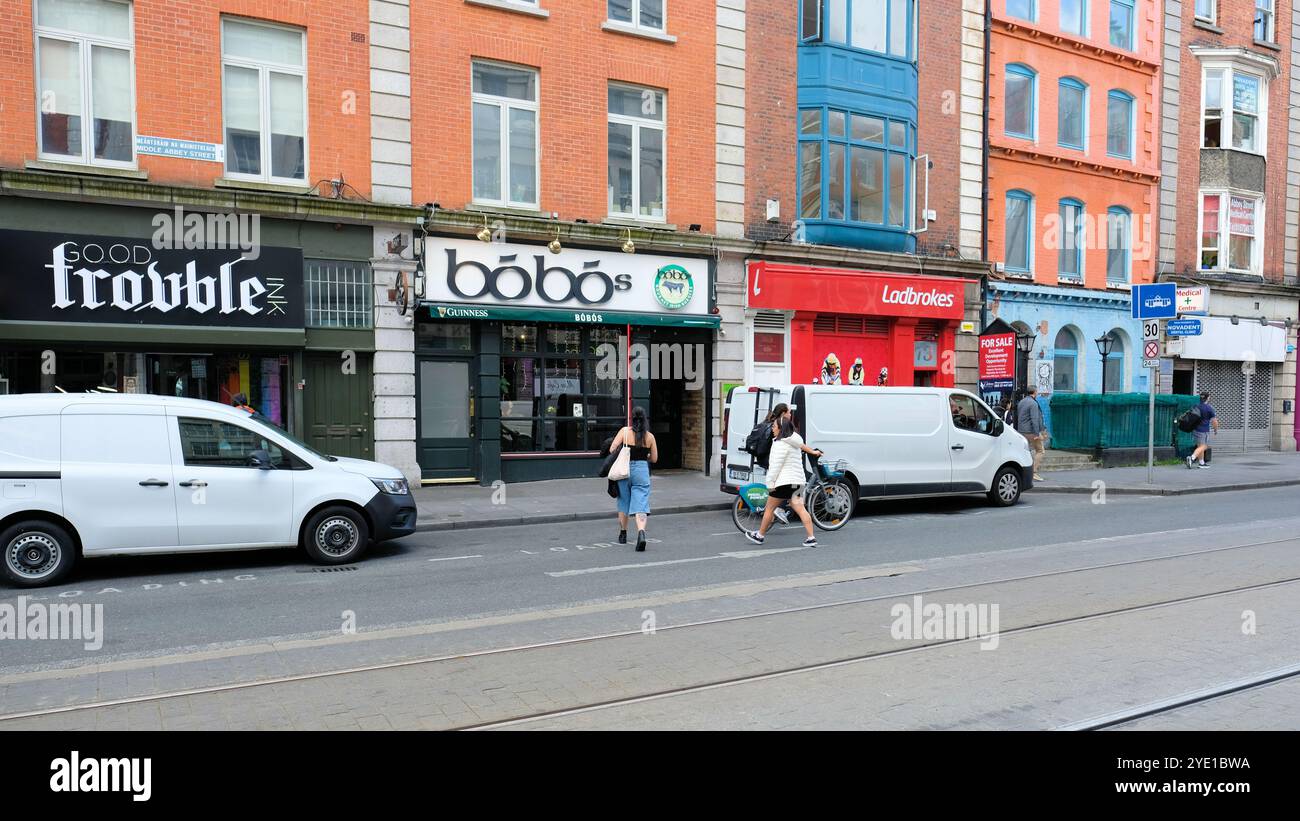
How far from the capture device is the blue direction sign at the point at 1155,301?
18.5m

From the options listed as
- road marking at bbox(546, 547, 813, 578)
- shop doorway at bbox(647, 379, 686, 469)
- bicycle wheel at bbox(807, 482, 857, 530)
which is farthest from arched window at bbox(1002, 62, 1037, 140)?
road marking at bbox(546, 547, 813, 578)

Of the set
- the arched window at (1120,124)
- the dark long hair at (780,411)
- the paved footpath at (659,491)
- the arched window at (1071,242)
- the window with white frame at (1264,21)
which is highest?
the window with white frame at (1264,21)

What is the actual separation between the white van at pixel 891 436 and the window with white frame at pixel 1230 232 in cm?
1656

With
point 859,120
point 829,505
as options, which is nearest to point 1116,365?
point 859,120

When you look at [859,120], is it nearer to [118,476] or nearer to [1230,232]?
[1230,232]

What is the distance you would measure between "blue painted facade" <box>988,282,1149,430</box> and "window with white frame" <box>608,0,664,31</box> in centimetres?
1075

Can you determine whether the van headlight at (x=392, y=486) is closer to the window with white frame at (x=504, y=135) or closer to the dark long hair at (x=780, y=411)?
the dark long hair at (x=780, y=411)

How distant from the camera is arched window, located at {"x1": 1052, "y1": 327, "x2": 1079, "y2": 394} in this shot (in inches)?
975

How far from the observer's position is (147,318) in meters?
14.6

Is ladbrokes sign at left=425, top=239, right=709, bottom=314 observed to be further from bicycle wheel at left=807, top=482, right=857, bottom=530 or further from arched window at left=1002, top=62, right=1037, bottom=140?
arched window at left=1002, top=62, right=1037, bottom=140

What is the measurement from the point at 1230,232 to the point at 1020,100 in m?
9.09

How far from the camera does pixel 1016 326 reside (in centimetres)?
2283

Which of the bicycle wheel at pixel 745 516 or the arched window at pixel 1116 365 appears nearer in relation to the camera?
Answer: the bicycle wheel at pixel 745 516

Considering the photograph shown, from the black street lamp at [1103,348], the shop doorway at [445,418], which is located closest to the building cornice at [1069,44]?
the black street lamp at [1103,348]
